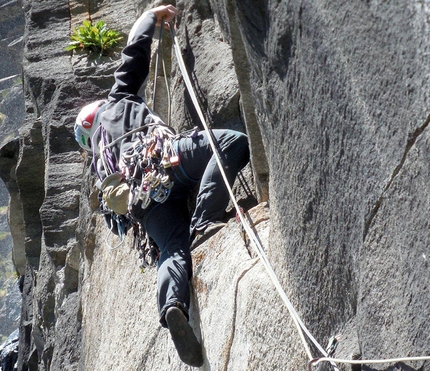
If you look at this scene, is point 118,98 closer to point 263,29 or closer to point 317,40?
point 263,29

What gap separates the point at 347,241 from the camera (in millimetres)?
3441

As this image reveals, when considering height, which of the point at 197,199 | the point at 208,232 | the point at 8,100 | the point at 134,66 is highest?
the point at 134,66

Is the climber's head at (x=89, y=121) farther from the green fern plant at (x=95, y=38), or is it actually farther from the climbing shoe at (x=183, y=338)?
the green fern plant at (x=95, y=38)

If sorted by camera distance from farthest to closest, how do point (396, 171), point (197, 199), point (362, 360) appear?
point (197, 199) < point (362, 360) < point (396, 171)

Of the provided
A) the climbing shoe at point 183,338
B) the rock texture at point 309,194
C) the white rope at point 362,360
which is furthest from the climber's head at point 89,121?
the white rope at point 362,360

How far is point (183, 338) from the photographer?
475cm

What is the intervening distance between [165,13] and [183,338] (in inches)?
108

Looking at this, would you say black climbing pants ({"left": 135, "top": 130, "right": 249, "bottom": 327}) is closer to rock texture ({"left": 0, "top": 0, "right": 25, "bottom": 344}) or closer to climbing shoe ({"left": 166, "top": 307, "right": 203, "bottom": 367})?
climbing shoe ({"left": 166, "top": 307, "right": 203, "bottom": 367})

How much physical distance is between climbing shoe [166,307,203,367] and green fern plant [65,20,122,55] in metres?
4.55

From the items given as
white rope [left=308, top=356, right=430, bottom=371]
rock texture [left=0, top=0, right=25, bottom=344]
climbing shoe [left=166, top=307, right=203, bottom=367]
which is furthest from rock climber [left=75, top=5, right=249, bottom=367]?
rock texture [left=0, top=0, right=25, bottom=344]

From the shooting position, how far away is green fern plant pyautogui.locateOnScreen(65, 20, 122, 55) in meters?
8.57

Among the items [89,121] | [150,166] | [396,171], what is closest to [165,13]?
[89,121]

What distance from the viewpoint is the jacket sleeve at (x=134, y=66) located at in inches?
231

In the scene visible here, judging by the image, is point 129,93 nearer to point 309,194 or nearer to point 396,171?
point 309,194
